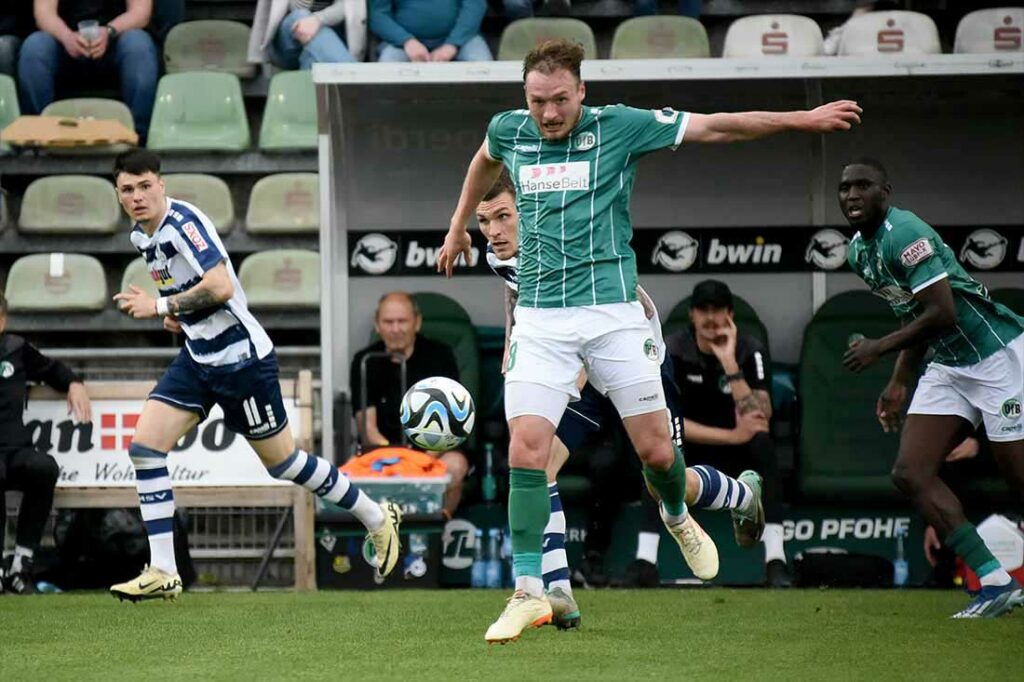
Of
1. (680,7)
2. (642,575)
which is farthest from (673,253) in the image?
(680,7)

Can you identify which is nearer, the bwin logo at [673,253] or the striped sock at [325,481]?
the striped sock at [325,481]

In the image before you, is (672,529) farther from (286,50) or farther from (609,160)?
(286,50)

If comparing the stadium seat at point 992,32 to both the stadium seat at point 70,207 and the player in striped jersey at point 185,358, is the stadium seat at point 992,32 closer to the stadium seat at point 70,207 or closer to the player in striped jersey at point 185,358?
the player in striped jersey at point 185,358

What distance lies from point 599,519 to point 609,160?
4249 millimetres

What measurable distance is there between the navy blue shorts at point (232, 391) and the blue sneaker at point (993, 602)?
3.32m

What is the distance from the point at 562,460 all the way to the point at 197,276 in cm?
195

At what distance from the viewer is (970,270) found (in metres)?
11.1

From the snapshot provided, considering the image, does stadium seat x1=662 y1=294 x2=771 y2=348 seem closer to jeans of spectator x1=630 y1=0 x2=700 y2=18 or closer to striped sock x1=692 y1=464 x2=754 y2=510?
jeans of spectator x1=630 y1=0 x2=700 y2=18

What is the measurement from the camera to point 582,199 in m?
6.20

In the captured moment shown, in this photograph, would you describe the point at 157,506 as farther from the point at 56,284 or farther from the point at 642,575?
the point at 56,284

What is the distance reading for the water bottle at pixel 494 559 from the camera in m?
10.2

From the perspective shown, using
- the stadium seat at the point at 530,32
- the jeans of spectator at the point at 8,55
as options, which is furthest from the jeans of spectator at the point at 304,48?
the jeans of spectator at the point at 8,55

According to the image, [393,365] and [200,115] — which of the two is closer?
[393,365]

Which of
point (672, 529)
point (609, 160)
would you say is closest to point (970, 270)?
point (672, 529)
